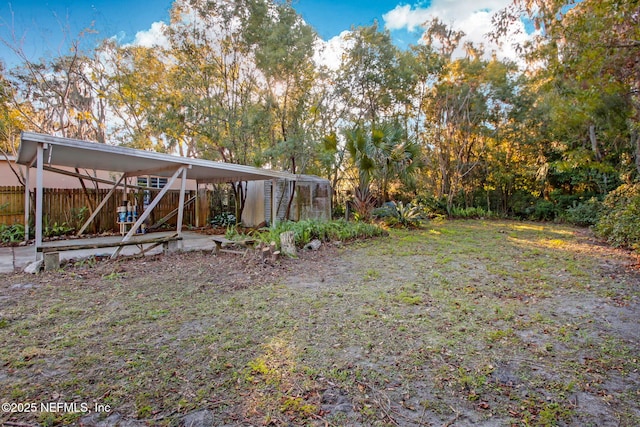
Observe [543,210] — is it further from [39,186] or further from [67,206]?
[67,206]

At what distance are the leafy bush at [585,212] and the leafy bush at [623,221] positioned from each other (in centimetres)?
260

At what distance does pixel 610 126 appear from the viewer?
28.2 feet

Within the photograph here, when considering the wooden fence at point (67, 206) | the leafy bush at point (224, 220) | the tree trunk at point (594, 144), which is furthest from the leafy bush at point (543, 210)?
the wooden fence at point (67, 206)

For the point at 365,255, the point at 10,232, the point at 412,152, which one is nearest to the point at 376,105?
the point at 412,152

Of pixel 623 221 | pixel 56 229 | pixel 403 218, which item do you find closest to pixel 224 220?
pixel 56 229

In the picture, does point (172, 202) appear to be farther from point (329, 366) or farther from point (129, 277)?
point (329, 366)

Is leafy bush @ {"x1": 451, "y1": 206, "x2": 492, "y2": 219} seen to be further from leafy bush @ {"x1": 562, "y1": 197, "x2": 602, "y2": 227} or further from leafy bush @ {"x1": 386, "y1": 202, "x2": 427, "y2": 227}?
leafy bush @ {"x1": 386, "y1": 202, "x2": 427, "y2": 227}

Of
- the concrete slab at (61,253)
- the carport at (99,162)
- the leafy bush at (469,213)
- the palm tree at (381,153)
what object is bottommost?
the concrete slab at (61,253)

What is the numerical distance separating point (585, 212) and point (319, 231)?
1098 centimetres

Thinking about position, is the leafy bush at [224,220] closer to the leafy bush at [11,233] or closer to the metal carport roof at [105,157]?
the metal carport roof at [105,157]

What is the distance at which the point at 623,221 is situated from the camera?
755cm

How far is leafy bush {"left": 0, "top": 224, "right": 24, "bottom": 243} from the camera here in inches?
306

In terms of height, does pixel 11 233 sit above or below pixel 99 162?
below

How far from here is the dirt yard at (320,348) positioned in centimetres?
189
